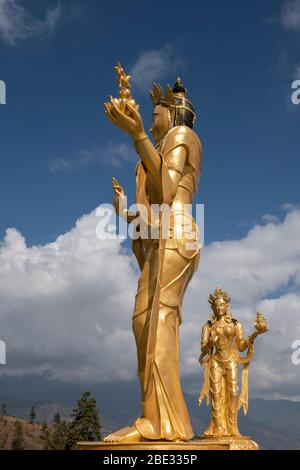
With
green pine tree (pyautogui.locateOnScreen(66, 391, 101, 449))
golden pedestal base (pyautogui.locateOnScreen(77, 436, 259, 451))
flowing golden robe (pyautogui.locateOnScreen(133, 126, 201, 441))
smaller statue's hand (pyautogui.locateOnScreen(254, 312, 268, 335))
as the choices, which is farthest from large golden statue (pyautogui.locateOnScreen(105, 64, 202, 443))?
green pine tree (pyautogui.locateOnScreen(66, 391, 101, 449))

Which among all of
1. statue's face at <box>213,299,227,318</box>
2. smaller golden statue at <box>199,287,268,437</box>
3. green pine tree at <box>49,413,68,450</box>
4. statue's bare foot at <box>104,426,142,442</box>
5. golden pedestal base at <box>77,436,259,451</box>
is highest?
statue's face at <box>213,299,227,318</box>

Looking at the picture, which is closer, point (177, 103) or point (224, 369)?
point (177, 103)

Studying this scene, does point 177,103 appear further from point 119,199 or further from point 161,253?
point 161,253

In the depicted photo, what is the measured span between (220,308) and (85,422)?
61.4ft

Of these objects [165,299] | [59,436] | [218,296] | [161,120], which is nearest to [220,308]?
[218,296]

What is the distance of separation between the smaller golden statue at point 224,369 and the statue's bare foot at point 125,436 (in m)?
5.12

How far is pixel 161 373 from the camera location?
614 cm

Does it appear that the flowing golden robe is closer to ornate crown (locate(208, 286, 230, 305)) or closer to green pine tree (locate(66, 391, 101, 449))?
ornate crown (locate(208, 286, 230, 305))

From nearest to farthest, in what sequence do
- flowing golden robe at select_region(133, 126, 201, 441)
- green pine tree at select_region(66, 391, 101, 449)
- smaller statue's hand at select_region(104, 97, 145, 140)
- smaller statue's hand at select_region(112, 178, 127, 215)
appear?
flowing golden robe at select_region(133, 126, 201, 441) → smaller statue's hand at select_region(104, 97, 145, 140) → smaller statue's hand at select_region(112, 178, 127, 215) → green pine tree at select_region(66, 391, 101, 449)

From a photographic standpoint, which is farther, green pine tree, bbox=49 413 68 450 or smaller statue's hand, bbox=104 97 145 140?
green pine tree, bbox=49 413 68 450

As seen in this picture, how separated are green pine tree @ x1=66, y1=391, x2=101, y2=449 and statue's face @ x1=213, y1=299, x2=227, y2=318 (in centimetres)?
1827

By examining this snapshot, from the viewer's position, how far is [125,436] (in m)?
5.66

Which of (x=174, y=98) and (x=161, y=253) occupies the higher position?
(x=174, y=98)

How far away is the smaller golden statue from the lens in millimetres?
10648
